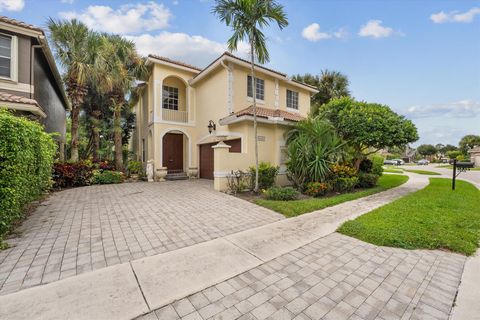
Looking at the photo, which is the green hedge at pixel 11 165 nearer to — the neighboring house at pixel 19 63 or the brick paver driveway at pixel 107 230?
the brick paver driveway at pixel 107 230

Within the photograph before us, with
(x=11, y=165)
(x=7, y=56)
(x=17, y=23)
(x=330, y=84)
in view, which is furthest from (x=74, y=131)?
(x=330, y=84)

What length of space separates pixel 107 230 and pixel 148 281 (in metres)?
2.53

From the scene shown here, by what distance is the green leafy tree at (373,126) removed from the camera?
8.92 meters

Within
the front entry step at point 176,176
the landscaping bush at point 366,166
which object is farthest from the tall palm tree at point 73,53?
the landscaping bush at point 366,166

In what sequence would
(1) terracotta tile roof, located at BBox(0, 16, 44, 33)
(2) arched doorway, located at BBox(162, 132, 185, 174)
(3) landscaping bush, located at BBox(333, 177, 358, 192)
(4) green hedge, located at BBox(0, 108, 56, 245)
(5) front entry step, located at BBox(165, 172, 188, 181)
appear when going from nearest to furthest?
(4) green hedge, located at BBox(0, 108, 56, 245), (1) terracotta tile roof, located at BBox(0, 16, 44, 33), (3) landscaping bush, located at BBox(333, 177, 358, 192), (5) front entry step, located at BBox(165, 172, 188, 181), (2) arched doorway, located at BBox(162, 132, 185, 174)

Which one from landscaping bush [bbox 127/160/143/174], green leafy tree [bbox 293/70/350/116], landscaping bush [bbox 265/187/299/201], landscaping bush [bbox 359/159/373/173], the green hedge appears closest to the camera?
the green hedge

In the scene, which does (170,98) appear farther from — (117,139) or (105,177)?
(105,177)

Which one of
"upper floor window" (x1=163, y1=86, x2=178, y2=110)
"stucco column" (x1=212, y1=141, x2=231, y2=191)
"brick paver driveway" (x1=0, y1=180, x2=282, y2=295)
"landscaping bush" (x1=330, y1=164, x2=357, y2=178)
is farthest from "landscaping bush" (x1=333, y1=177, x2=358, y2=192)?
"upper floor window" (x1=163, y1=86, x2=178, y2=110)

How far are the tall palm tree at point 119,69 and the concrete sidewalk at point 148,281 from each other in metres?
12.5

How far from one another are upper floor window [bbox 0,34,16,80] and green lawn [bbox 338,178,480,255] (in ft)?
45.7

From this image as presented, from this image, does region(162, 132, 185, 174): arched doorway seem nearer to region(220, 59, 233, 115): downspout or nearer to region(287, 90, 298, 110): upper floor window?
region(220, 59, 233, 115): downspout

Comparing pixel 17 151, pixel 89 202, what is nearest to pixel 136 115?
pixel 89 202

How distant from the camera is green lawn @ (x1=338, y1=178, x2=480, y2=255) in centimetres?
400

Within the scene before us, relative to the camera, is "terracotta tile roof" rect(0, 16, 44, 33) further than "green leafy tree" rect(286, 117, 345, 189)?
No
